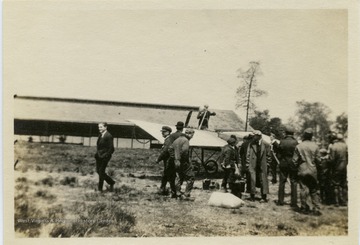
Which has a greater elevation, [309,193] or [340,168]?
[340,168]

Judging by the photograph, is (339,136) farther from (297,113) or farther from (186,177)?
(186,177)

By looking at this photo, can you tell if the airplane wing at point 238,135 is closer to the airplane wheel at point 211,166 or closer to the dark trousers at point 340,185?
the airplane wheel at point 211,166

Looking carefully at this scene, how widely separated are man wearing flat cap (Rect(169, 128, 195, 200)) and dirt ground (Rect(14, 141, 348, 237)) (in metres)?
0.18

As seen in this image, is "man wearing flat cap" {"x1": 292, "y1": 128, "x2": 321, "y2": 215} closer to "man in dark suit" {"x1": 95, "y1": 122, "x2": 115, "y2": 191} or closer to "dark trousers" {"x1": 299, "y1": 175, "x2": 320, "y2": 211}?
"dark trousers" {"x1": 299, "y1": 175, "x2": 320, "y2": 211}

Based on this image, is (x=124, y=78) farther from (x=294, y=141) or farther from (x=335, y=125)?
(x=335, y=125)

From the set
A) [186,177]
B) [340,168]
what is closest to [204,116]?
[186,177]

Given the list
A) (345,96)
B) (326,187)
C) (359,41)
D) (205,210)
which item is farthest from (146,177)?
(359,41)

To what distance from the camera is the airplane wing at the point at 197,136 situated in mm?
6902

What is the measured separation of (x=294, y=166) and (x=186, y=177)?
1635 millimetres

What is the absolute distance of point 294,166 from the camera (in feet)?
21.7

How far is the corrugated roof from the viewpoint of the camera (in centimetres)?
650

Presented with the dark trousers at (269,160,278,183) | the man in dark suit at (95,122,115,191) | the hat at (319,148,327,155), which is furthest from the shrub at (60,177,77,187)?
the hat at (319,148,327,155)

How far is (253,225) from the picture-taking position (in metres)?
6.57

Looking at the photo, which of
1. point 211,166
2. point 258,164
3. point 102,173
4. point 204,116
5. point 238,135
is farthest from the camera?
point 211,166
